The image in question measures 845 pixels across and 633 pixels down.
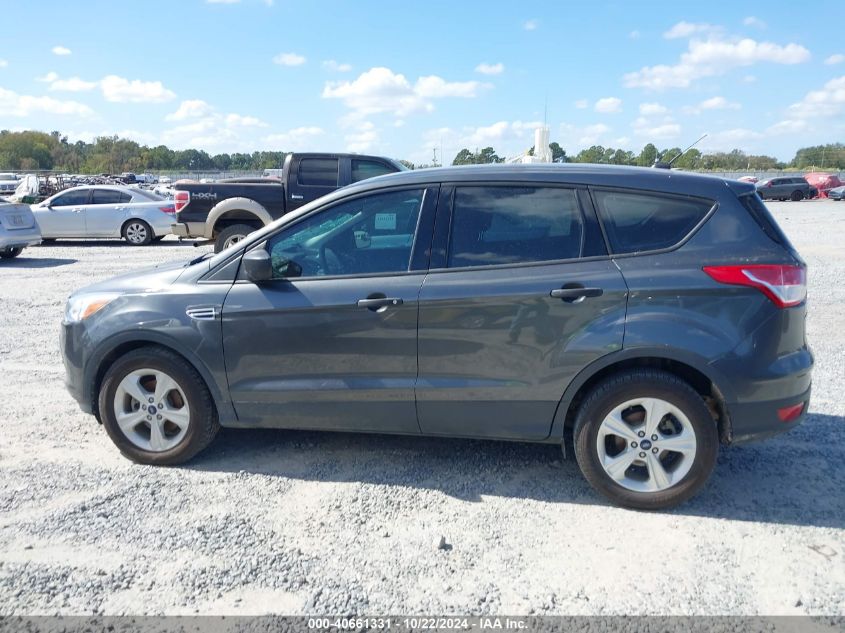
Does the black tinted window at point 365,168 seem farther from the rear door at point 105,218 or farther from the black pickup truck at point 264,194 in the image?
the rear door at point 105,218

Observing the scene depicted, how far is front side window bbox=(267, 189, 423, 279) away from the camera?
4.14m

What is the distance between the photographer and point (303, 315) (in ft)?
13.4

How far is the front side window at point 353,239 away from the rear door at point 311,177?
767 centimetres

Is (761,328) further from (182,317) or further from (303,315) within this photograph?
(182,317)

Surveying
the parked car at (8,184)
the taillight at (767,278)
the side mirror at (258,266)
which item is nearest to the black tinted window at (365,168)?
the side mirror at (258,266)

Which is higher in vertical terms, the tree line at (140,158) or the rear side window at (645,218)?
the tree line at (140,158)

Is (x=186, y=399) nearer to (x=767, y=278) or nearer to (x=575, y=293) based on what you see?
(x=575, y=293)

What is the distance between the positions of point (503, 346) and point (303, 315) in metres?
1.19

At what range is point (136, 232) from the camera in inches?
711

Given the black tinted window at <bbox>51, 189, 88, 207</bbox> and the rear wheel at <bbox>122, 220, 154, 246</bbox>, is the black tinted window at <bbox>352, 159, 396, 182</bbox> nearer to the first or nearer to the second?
the rear wheel at <bbox>122, 220, 154, 246</bbox>

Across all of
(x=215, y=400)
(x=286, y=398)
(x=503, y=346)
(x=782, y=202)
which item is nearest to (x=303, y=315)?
(x=286, y=398)

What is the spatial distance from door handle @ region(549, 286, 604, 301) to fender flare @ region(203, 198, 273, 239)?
8779 mm

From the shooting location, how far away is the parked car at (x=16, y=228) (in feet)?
45.8

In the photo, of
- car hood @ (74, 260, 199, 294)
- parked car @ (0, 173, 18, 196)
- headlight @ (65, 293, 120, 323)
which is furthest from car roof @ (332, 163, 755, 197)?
parked car @ (0, 173, 18, 196)
